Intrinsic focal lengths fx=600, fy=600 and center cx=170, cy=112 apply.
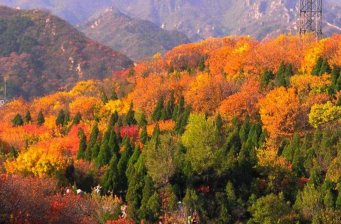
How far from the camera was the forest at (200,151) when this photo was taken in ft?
130

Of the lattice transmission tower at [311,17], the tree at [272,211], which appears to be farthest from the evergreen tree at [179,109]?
the tree at [272,211]

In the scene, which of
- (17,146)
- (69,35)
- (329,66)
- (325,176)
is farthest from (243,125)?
(69,35)

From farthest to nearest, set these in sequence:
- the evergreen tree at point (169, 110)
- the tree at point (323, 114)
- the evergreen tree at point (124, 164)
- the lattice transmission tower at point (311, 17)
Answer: the lattice transmission tower at point (311, 17) < the evergreen tree at point (169, 110) < the tree at point (323, 114) < the evergreen tree at point (124, 164)

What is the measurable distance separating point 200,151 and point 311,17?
136 ft

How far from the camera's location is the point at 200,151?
44.3 m

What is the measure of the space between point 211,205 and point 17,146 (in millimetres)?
27060

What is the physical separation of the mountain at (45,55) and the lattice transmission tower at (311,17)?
266ft

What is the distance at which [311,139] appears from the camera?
5328 cm

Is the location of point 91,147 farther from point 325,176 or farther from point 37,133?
point 325,176

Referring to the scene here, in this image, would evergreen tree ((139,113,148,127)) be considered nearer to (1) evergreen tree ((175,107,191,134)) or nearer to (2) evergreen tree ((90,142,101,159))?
(1) evergreen tree ((175,107,191,134))

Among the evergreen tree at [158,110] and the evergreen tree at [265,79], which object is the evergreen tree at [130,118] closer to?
the evergreen tree at [158,110]

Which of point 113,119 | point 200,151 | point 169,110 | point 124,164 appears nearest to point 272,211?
point 200,151

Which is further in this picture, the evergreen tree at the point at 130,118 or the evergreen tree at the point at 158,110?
the evergreen tree at the point at 130,118

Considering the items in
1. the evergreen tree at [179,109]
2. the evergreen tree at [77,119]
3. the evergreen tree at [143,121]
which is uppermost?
the evergreen tree at [179,109]
